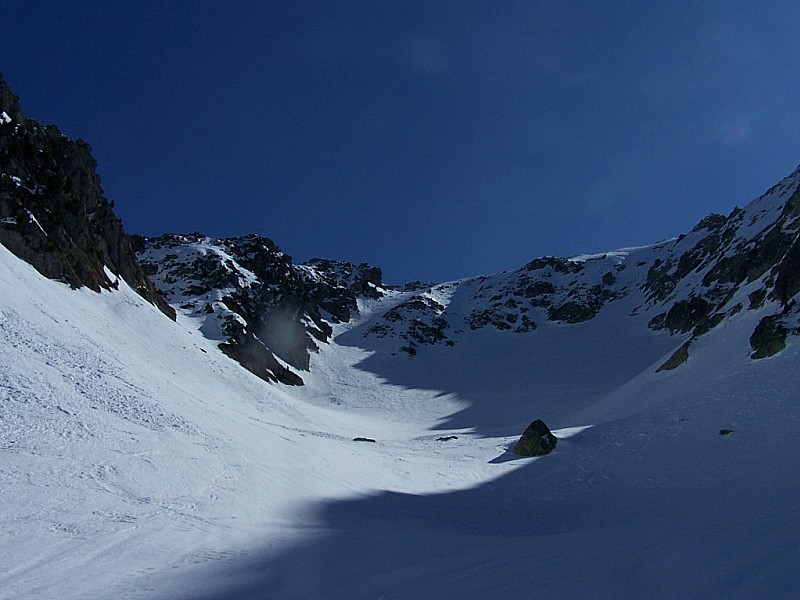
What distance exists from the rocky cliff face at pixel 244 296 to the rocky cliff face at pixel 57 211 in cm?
809

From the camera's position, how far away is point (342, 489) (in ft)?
52.4

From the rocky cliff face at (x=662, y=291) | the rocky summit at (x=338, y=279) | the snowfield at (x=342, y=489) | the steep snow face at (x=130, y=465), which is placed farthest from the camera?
the rocky cliff face at (x=662, y=291)

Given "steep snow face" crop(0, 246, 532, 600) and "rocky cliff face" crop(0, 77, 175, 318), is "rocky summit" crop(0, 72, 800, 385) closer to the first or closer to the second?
"rocky cliff face" crop(0, 77, 175, 318)

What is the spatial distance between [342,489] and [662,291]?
3496 inches

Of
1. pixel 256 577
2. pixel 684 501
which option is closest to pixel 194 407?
pixel 256 577

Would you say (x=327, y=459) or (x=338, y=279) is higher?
(x=338, y=279)

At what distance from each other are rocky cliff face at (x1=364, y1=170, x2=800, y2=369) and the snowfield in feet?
11.7

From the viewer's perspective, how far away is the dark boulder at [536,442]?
2478 centimetres

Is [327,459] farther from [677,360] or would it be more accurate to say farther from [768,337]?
[677,360]

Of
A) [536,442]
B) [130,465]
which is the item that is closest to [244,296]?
[536,442]

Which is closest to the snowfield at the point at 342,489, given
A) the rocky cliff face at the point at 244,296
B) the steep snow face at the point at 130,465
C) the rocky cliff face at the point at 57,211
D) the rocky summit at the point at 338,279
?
the steep snow face at the point at 130,465

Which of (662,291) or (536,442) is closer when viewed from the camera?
(536,442)

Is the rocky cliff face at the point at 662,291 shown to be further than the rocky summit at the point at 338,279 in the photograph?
Yes

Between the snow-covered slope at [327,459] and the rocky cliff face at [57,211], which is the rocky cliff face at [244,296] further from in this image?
the rocky cliff face at [57,211]
